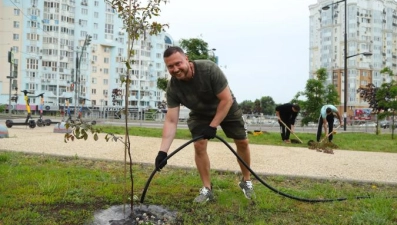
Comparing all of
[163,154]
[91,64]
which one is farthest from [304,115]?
[91,64]

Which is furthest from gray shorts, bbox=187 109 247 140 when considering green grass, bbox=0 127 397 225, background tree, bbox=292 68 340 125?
background tree, bbox=292 68 340 125

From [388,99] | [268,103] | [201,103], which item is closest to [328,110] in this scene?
[388,99]

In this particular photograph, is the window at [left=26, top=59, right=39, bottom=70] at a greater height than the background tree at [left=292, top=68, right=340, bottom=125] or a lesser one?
greater

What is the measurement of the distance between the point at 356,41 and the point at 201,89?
77.6 metres

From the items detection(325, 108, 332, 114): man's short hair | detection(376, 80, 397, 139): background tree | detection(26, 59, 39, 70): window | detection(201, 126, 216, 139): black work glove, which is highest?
detection(26, 59, 39, 70): window

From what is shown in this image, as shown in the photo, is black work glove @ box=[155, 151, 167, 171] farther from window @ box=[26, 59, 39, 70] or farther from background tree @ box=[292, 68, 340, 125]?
window @ box=[26, 59, 39, 70]

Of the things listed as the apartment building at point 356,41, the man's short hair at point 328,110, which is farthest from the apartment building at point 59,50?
the man's short hair at point 328,110

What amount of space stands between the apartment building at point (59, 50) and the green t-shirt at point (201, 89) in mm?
48844

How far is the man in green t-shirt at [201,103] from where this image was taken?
11.0 feet

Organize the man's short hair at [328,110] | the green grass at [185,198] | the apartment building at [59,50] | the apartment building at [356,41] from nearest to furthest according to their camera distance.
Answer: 1. the green grass at [185,198]
2. the man's short hair at [328,110]
3. the apartment building at [59,50]
4. the apartment building at [356,41]

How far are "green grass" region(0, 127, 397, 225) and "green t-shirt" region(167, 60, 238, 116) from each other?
2.93ft

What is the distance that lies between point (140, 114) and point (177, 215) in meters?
25.4

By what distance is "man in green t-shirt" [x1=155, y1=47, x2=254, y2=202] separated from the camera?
3352mm

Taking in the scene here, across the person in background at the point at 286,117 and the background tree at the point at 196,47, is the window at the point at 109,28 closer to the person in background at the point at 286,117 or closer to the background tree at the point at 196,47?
the background tree at the point at 196,47
